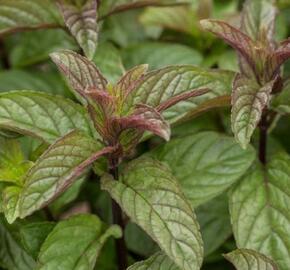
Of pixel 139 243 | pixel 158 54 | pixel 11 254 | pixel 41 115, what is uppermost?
pixel 41 115

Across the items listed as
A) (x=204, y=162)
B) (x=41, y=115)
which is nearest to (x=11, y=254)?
(x=41, y=115)

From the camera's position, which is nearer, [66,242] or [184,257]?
[184,257]

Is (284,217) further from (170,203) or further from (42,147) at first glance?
(42,147)

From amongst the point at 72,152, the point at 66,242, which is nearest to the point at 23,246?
the point at 66,242

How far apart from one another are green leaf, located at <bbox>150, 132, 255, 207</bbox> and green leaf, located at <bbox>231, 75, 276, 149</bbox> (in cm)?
12

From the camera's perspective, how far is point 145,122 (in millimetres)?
1016

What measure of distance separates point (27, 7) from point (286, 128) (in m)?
0.61

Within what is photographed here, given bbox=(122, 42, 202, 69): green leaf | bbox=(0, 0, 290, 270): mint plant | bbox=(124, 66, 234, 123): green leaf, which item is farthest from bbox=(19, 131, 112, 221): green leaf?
bbox=(122, 42, 202, 69): green leaf

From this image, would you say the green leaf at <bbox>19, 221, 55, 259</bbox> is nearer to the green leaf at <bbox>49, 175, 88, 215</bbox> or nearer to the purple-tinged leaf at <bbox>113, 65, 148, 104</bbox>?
the green leaf at <bbox>49, 175, 88, 215</bbox>

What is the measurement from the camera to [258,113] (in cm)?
108

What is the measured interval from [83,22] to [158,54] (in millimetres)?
302

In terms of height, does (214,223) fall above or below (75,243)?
below

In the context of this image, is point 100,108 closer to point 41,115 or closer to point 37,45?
point 41,115

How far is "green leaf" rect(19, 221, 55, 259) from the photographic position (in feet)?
3.82
